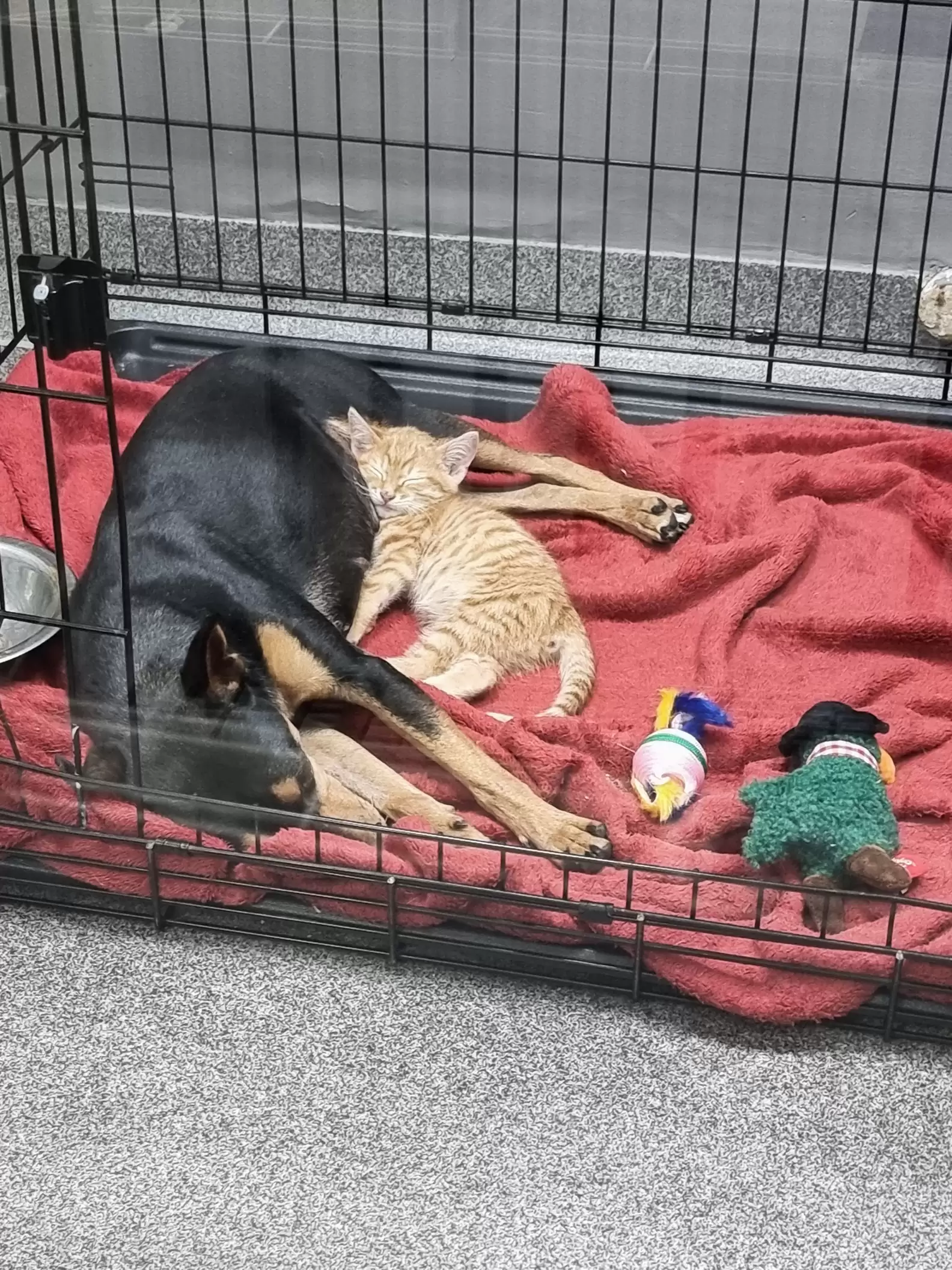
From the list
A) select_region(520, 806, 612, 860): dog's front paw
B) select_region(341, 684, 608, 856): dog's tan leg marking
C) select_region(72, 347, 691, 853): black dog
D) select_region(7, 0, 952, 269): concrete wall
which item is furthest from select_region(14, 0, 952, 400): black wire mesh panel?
select_region(520, 806, 612, 860): dog's front paw

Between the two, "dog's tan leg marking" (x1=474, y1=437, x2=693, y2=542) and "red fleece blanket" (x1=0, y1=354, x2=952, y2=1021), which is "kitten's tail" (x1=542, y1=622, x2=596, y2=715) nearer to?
"red fleece blanket" (x1=0, y1=354, x2=952, y2=1021)

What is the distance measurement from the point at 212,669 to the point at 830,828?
0.75 m

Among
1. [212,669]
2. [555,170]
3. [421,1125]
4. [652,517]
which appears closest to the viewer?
[421,1125]

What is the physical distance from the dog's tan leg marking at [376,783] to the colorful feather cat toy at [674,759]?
215 mm

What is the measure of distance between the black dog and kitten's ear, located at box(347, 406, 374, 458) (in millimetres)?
33

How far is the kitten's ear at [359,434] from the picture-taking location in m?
2.42

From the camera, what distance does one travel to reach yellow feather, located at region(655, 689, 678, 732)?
1.96 m

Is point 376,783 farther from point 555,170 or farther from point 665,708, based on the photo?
point 555,170

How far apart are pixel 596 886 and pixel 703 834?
0.47 feet

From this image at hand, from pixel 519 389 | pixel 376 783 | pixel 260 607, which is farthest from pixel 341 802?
pixel 519 389

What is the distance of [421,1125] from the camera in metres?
1.68

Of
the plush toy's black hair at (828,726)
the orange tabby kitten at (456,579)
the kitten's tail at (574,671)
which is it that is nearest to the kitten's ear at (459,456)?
the orange tabby kitten at (456,579)

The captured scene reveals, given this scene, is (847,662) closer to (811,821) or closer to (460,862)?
(811,821)

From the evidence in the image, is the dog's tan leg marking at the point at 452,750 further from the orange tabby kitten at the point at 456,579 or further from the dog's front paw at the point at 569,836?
the orange tabby kitten at the point at 456,579
